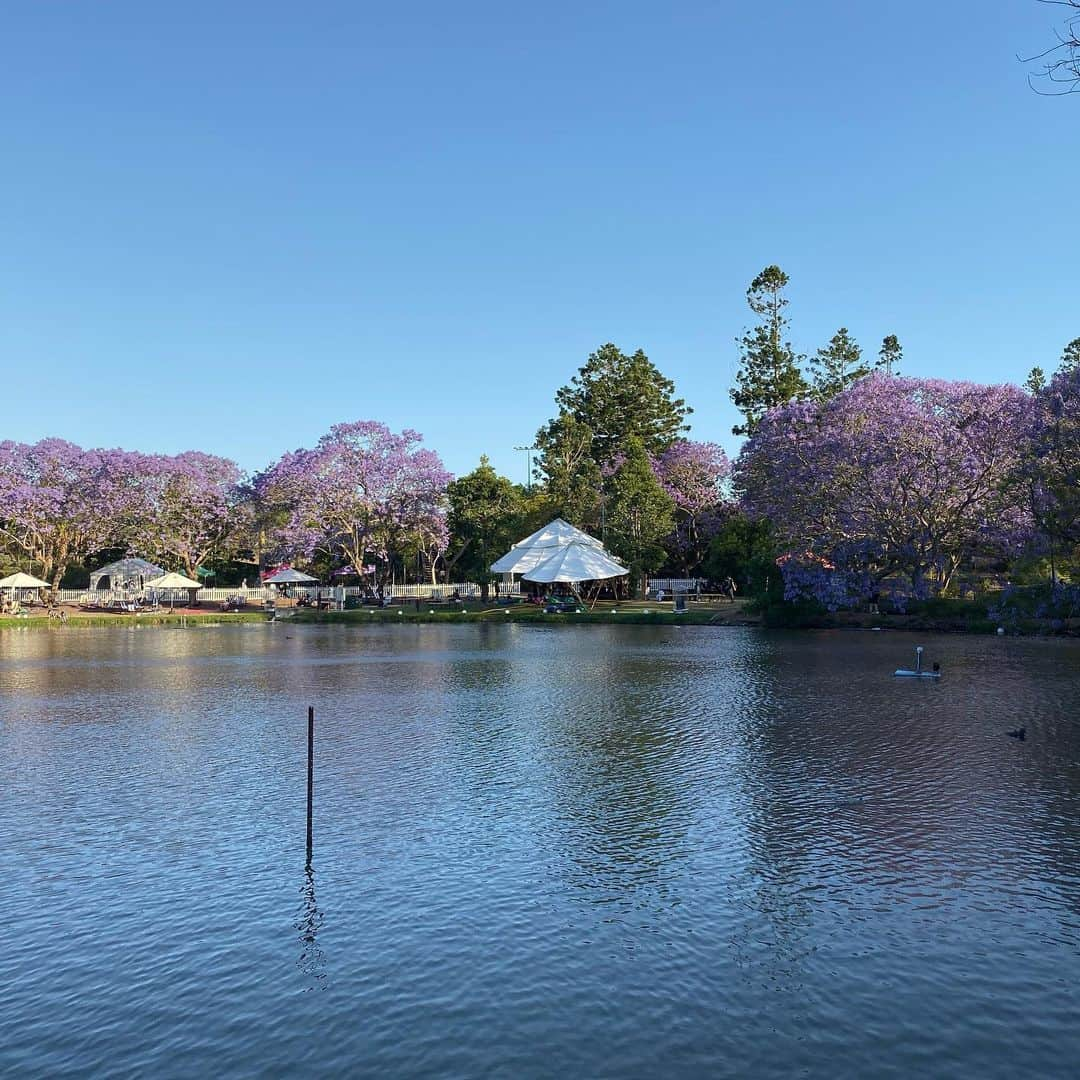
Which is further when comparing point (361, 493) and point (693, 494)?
point (693, 494)

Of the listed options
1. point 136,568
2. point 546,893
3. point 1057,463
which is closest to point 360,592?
point 136,568

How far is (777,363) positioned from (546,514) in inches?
818

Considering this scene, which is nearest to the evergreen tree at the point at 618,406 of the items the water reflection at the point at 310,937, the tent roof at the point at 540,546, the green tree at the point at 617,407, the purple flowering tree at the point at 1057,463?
the green tree at the point at 617,407

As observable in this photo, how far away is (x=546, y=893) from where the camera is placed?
1269cm

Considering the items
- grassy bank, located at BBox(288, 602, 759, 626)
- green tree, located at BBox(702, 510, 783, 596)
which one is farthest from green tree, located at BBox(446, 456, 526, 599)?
green tree, located at BBox(702, 510, 783, 596)

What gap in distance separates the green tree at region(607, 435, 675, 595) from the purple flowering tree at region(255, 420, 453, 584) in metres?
14.0

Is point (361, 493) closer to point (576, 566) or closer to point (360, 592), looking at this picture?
point (360, 592)

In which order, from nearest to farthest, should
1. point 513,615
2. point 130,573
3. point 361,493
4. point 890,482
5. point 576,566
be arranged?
point 890,482
point 576,566
point 513,615
point 361,493
point 130,573

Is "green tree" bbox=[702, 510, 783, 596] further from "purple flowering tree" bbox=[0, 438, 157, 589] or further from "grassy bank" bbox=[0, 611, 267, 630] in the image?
"purple flowering tree" bbox=[0, 438, 157, 589]

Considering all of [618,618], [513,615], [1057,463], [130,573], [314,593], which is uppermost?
[1057,463]

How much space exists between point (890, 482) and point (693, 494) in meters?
30.9

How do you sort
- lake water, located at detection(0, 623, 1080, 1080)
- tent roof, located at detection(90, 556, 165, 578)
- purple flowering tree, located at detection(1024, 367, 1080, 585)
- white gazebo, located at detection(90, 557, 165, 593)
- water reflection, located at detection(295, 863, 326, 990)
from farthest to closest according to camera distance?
white gazebo, located at detection(90, 557, 165, 593) < tent roof, located at detection(90, 556, 165, 578) < purple flowering tree, located at detection(1024, 367, 1080, 585) < water reflection, located at detection(295, 863, 326, 990) < lake water, located at detection(0, 623, 1080, 1080)

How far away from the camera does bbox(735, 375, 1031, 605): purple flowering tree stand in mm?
49062

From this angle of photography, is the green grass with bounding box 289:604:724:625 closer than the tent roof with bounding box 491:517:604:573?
Yes
